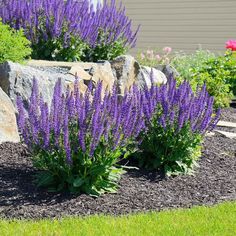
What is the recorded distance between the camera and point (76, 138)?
16.0 ft

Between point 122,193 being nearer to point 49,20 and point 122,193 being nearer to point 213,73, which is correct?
point 49,20

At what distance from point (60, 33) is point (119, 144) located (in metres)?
4.15

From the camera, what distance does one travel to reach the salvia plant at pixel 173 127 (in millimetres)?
5684

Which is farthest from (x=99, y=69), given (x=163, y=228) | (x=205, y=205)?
(x=163, y=228)

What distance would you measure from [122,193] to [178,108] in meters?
1.11

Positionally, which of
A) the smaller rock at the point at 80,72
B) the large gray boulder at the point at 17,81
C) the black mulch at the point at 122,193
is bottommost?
the black mulch at the point at 122,193

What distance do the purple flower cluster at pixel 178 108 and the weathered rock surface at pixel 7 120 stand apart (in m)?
1.28

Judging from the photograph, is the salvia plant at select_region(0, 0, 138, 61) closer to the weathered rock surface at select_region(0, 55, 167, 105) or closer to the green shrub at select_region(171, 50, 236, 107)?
the weathered rock surface at select_region(0, 55, 167, 105)

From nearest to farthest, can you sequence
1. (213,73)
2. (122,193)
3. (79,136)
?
(79,136), (122,193), (213,73)

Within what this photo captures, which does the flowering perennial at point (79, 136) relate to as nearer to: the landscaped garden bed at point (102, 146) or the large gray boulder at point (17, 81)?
the landscaped garden bed at point (102, 146)

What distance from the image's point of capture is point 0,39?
23.2 feet

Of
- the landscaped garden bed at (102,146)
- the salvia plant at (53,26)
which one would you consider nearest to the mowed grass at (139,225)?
the landscaped garden bed at (102,146)

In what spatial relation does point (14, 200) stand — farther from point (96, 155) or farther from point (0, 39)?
point (0, 39)

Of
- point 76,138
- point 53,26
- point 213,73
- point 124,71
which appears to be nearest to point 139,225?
point 76,138
